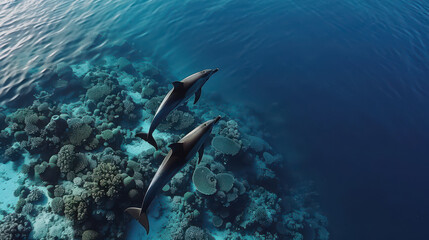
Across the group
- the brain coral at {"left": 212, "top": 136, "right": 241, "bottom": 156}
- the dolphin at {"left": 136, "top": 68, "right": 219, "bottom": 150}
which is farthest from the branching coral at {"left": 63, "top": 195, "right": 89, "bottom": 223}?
the brain coral at {"left": 212, "top": 136, "right": 241, "bottom": 156}

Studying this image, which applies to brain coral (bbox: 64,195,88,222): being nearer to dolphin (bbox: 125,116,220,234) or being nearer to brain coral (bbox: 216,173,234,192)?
dolphin (bbox: 125,116,220,234)

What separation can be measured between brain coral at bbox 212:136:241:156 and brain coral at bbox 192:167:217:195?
1804 mm

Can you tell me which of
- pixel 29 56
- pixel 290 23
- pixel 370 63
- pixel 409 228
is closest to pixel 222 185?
pixel 409 228

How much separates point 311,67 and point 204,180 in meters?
14.2

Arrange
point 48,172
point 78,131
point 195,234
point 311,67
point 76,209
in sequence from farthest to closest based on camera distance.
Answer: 1. point 311,67
2. point 78,131
3. point 195,234
4. point 48,172
5. point 76,209

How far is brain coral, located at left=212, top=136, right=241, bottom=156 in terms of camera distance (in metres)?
10.6

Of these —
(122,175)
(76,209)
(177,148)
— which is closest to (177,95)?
(177,148)

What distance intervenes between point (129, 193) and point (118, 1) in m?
23.9

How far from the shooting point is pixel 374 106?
49.2ft

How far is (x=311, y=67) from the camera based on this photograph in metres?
17.0

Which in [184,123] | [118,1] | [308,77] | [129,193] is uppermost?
[118,1]

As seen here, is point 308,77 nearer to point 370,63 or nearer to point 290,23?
point 370,63

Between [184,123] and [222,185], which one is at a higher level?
[184,123]

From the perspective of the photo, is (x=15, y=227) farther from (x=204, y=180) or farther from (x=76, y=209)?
(x=204, y=180)
